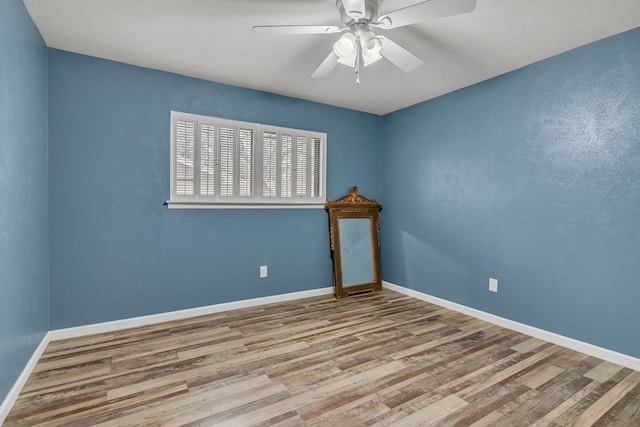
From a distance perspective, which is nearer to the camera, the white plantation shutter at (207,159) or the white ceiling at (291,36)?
the white ceiling at (291,36)

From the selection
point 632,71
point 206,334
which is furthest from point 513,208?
point 206,334

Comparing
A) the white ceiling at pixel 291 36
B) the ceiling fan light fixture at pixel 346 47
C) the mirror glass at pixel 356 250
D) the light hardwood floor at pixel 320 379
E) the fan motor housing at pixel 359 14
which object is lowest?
the light hardwood floor at pixel 320 379

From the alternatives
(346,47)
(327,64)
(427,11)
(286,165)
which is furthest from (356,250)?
(427,11)

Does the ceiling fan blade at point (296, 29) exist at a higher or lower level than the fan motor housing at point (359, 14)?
lower

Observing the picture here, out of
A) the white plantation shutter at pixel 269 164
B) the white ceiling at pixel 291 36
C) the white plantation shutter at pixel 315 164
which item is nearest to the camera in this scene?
the white ceiling at pixel 291 36

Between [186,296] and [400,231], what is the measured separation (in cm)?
268

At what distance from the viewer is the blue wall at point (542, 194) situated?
232 centimetres

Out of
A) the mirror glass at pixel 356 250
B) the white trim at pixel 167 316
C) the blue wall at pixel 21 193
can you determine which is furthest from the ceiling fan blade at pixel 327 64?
the white trim at pixel 167 316

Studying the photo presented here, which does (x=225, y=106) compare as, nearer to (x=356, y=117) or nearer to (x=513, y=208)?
(x=356, y=117)

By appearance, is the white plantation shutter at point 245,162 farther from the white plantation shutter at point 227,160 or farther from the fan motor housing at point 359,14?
the fan motor housing at point 359,14

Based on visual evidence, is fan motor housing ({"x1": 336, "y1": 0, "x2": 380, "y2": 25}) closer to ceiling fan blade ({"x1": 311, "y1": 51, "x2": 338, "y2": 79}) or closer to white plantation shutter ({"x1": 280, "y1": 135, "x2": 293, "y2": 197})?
ceiling fan blade ({"x1": 311, "y1": 51, "x2": 338, "y2": 79})

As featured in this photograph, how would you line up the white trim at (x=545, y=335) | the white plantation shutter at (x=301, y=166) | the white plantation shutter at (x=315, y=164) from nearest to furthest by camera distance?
the white trim at (x=545, y=335) < the white plantation shutter at (x=301, y=166) < the white plantation shutter at (x=315, y=164)

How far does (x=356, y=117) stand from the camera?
4.24 m

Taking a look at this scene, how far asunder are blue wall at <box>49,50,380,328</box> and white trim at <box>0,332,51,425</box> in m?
0.25
